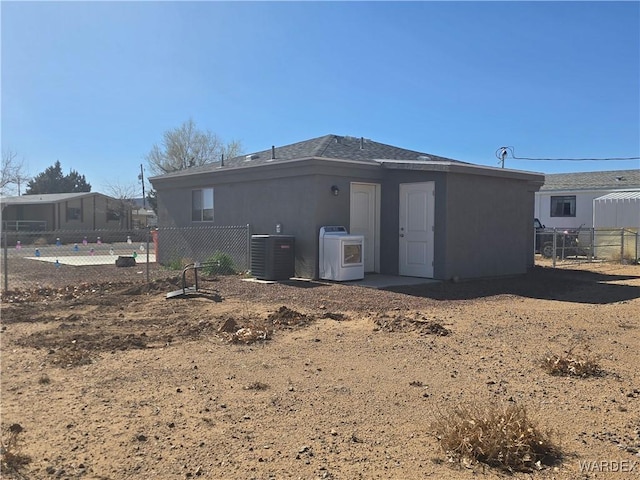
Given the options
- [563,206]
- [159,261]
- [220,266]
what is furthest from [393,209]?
[563,206]

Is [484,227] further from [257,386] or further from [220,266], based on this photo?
[257,386]

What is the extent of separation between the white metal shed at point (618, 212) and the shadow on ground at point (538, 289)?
11.7 metres

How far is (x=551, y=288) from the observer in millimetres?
12375

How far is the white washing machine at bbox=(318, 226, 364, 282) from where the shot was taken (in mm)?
12305

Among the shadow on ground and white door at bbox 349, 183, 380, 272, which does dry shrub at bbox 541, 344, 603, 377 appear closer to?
the shadow on ground

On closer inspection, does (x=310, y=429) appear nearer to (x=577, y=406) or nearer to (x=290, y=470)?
(x=290, y=470)

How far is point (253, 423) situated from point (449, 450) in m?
1.42

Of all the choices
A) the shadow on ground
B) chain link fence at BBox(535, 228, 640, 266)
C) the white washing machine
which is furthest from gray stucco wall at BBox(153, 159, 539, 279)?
chain link fence at BBox(535, 228, 640, 266)

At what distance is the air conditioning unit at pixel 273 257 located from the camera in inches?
501

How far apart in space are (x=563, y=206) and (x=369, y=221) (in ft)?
73.9

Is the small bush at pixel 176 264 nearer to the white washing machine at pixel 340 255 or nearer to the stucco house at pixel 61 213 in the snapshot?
the white washing machine at pixel 340 255

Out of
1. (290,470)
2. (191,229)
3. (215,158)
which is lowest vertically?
(290,470)

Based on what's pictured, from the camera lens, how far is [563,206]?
3266 centimetres

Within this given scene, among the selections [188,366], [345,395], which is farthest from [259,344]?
[345,395]
